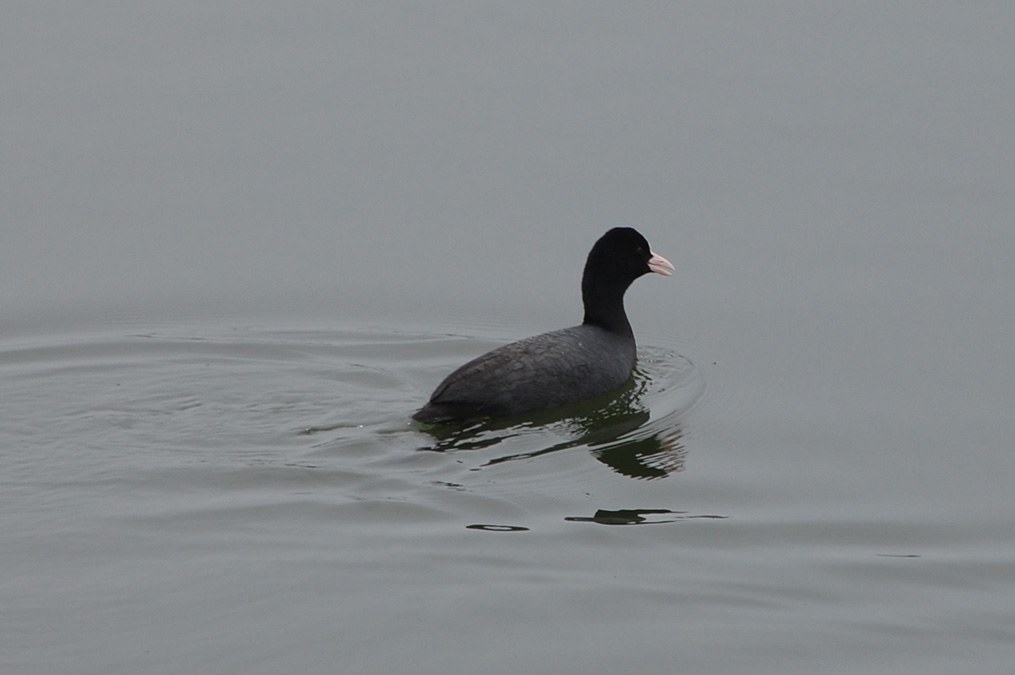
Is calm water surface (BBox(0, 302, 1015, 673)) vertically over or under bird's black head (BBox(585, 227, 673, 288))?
under

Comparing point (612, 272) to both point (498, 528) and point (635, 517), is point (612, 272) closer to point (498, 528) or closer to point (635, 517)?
point (635, 517)

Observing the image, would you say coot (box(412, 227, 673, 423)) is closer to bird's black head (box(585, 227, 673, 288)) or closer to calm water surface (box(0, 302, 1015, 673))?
bird's black head (box(585, 227, 673, 288))

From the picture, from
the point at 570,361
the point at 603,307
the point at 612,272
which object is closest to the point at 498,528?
the point at 570,361

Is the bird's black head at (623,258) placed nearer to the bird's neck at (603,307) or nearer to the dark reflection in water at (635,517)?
the bird's neck at (603,307)

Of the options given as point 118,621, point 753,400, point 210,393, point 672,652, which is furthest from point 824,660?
point 210,393

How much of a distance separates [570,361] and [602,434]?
2.41 feet

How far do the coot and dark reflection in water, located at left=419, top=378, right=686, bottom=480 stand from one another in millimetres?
95

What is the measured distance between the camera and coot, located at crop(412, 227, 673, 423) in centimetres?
1005

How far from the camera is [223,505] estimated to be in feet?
28.0

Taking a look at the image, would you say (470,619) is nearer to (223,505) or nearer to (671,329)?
(223,505)

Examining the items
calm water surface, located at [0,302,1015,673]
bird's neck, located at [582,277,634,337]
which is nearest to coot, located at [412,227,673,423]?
bird's neck, located at [582,277,634,337]

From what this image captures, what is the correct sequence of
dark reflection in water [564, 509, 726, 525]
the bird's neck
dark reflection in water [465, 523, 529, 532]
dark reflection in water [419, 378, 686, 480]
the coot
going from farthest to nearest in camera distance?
the bird's neck
the coot
dark reflection in water [419, 378, 686, 480]
dark reflection in water [564, 509, 726, 525]
dark reflection in water [465, 523, 529, 532]

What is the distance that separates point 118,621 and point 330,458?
2480mm

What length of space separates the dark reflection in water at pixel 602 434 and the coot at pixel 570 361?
9 centimetres
